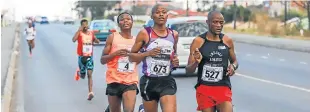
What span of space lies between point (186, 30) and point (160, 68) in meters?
10.1

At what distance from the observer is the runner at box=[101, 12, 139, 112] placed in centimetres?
827

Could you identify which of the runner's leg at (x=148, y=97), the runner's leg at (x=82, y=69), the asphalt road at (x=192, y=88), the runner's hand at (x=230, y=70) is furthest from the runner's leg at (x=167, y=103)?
the runner's leg at (x=82, y=69)

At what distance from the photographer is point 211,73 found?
23.9ft

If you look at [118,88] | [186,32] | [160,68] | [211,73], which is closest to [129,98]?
[118,88]

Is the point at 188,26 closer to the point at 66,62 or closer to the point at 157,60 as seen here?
the point at 66,62

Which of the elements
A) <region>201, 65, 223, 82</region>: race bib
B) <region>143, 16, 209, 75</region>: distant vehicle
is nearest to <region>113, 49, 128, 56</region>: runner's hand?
<region>201, 65, 223, 82</region>: race bib

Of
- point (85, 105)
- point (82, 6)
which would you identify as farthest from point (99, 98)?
point (82, 6)

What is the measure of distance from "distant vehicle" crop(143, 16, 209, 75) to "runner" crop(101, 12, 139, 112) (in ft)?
29.3

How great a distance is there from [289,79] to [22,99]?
6.37m

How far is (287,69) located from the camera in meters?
19.9

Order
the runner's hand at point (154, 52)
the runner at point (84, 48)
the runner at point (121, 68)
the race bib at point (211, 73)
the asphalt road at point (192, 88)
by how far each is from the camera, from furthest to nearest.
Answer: the runner at point (84, 48) < the asphalt road at point (192, 88) < the runner at point (121, 68) < the runner's hand at point (154, 52) < the race bib at point (211, 73)

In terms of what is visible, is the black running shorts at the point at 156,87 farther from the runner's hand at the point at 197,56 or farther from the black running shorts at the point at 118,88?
the black running shorts at the point at 118,88

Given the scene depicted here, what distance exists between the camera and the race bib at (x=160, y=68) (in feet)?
24.4

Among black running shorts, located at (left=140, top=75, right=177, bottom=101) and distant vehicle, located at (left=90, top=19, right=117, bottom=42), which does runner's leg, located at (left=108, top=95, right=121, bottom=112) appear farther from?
distant vehicle, located at (left=90, top=19, right=117, bottom=42)
